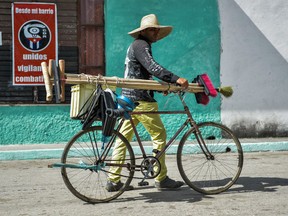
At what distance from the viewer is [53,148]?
336 inches

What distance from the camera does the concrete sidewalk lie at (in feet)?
26.9

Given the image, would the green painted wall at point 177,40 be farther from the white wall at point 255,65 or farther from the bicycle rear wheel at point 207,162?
the bicycle rear wheel at point 207,162

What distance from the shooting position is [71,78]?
485 centimetres

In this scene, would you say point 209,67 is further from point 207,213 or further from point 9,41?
point 207,213

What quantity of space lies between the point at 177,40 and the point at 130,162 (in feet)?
16.2

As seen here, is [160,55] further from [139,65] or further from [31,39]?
[139,65]

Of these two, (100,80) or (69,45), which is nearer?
(100,80)

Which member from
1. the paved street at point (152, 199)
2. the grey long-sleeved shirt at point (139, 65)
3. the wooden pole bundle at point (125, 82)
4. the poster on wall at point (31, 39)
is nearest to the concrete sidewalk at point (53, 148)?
the poster on wall at point (31, 39)

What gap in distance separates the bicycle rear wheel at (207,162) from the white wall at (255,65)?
3790 millimetres

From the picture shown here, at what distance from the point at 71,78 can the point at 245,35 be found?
18.7ft

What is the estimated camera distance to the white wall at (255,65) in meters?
9.76

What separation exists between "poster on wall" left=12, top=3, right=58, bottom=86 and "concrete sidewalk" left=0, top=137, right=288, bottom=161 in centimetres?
123

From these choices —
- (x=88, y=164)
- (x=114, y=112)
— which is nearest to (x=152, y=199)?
(x=88, y=164)

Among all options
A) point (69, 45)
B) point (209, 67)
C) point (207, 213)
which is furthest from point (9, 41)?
point (207, 213)
